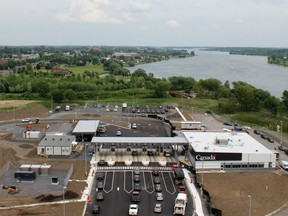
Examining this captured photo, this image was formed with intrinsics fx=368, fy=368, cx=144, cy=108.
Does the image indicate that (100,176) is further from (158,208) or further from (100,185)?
(158,208)

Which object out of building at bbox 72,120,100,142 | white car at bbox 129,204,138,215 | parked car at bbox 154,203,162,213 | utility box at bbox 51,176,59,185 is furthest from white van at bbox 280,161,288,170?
building at bbox 72,120,100,142

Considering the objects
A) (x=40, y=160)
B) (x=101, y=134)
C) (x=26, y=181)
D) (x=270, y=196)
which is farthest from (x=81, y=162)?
(x=270, y=196)

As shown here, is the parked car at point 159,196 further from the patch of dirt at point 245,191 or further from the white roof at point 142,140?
the white roof at point 142,140

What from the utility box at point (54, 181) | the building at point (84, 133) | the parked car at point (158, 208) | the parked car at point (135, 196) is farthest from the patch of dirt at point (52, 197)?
the building at point (84, 133)

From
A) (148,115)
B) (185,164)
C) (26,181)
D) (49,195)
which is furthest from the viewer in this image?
(148,115)

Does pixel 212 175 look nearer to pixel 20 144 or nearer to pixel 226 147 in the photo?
pixel 226 147

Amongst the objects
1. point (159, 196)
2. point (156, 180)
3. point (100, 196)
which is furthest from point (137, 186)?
point (100, 196)
